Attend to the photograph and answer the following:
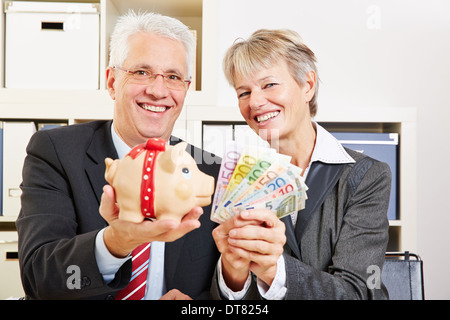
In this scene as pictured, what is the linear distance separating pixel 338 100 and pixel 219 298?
1730mm

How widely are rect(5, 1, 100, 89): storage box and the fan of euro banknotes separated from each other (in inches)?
56.2

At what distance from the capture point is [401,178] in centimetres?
220

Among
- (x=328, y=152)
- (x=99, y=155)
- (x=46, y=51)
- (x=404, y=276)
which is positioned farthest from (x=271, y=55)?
(x=46, y=51)

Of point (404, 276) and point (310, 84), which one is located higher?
point (310, 84)

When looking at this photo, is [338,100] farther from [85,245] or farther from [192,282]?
[85,245]

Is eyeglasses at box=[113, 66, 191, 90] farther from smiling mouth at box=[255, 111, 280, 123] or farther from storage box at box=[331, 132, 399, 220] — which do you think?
storage box at box=[331, 132, 399, 220]

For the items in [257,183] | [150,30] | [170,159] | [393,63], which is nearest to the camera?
[170,159]

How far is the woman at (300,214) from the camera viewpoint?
100 cm

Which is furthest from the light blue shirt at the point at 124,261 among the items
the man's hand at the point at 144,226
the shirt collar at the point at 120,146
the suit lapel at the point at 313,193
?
the suit lapel at the point at 313,193

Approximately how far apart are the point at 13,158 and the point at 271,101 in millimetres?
1393

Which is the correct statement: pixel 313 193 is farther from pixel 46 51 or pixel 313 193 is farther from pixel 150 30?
pixel 46 51

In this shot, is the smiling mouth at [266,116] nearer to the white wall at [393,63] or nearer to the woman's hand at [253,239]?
the woman's hand at [253,239]

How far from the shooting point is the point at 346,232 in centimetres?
129

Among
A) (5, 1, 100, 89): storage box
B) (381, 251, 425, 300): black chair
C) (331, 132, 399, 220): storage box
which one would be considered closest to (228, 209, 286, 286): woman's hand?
(381, 251, 425, 300): black chair
